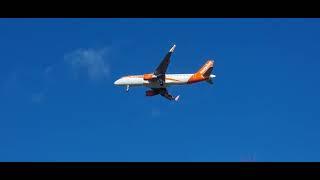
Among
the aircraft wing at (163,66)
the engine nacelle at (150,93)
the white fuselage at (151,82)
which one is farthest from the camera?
the engine nacelle at (150,93)

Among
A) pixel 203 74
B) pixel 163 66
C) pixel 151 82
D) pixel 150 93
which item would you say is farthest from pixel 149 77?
pixel 203 74

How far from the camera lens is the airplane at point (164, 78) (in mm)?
86625

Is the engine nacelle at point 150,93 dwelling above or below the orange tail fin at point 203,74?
above

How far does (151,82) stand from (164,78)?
1.89m

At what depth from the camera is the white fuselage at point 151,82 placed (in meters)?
87.6

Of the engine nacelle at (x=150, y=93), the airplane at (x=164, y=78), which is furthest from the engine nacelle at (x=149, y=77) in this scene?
the engine nacelle at (x=150, y=93)

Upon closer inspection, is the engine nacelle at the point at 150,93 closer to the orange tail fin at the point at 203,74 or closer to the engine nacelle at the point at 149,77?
the engine nacelle at the point at 149,77

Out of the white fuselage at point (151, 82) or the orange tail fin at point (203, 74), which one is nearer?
the orange tail fin at point (203, 74)

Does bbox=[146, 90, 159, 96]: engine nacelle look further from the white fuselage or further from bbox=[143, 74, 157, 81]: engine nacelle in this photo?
bbox=[143, 74, 157, 81]: engine nacelle

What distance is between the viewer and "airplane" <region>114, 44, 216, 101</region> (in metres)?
86.6

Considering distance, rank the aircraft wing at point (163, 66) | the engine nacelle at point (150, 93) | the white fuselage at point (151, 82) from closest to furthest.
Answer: the aircraft wing at point (163, 66) → the white fuselage at point (151, 82) → the engine nacelle at point (150, 93)

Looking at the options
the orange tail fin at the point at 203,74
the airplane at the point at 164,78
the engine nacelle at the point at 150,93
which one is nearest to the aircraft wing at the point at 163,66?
the airplane at the point at 164,78
